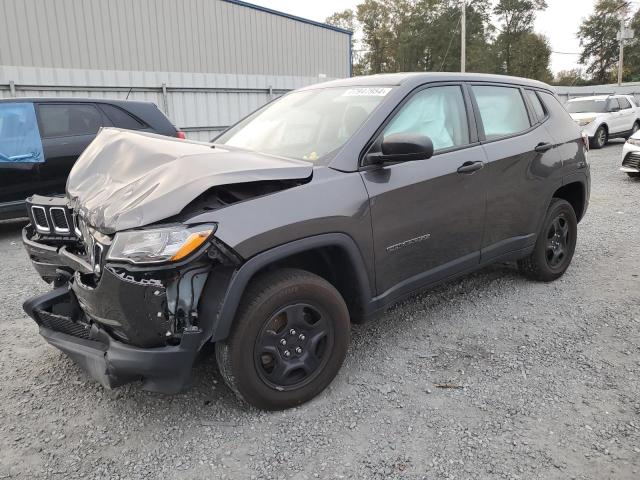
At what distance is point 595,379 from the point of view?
9.69 ft

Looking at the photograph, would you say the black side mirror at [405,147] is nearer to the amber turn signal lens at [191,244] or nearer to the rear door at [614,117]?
the amber turn signal lens at [191,244]

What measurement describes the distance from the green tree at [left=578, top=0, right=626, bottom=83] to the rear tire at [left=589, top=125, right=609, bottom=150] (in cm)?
5242

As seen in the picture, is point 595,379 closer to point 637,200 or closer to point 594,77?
point 637,200

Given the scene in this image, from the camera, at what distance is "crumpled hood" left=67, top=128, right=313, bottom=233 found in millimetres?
2264

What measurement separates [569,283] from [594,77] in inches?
2716

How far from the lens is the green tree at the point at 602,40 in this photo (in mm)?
58916

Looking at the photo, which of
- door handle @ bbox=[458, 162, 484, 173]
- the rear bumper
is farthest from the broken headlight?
door handle @ bbox=[458, 162, 484, 173]

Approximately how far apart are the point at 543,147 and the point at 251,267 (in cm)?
288

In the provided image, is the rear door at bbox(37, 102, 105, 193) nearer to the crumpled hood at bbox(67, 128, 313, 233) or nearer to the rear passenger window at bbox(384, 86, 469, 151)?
the crumpled hood at bbox(67, 128, 313, 233)

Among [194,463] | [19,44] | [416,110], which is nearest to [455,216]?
[416,110]

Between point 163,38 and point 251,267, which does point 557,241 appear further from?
point 163,38

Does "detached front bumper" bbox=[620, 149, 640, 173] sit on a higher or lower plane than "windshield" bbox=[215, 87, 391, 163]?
lower

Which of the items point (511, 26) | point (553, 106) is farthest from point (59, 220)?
point (511, 26)

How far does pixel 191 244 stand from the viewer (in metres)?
2.19
